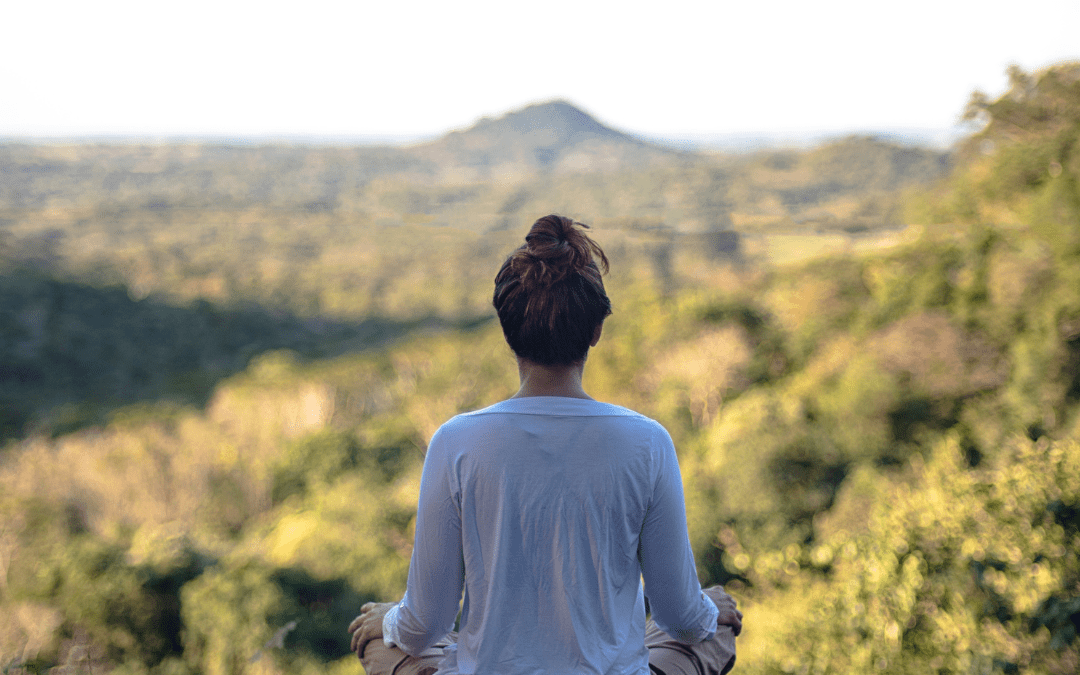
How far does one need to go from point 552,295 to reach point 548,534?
0.41 m

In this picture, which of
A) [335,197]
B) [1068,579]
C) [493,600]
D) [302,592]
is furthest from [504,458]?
[335,197]

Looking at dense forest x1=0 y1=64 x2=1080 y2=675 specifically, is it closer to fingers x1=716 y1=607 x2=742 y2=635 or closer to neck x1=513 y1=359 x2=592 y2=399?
neck x1=513 y1=359 x2=592 y2=399

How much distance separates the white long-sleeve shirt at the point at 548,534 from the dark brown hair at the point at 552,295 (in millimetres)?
98

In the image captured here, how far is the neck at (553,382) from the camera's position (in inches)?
45.7

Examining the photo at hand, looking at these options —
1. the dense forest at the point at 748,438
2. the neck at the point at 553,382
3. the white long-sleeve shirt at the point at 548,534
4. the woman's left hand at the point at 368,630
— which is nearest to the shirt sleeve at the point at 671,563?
the white long-sleeve shirt at the point at 548,534

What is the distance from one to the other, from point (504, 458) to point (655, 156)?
4195cm

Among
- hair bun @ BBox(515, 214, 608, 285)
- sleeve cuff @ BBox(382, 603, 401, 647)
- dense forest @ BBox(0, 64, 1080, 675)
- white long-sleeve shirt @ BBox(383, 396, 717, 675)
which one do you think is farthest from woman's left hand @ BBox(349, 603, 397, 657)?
hair bun @ BBox(515, 214, 608, 285)

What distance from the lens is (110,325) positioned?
164 feet

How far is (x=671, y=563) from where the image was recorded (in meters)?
1.21

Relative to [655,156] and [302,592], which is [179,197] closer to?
[655,156]

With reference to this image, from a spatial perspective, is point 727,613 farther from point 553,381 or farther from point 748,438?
point 748,438

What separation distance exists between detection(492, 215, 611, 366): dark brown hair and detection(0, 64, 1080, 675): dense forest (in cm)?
16

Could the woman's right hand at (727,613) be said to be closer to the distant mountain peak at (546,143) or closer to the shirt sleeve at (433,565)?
the shirt sleeve at (433,565)

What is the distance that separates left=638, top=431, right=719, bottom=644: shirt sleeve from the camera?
1.15 meters
